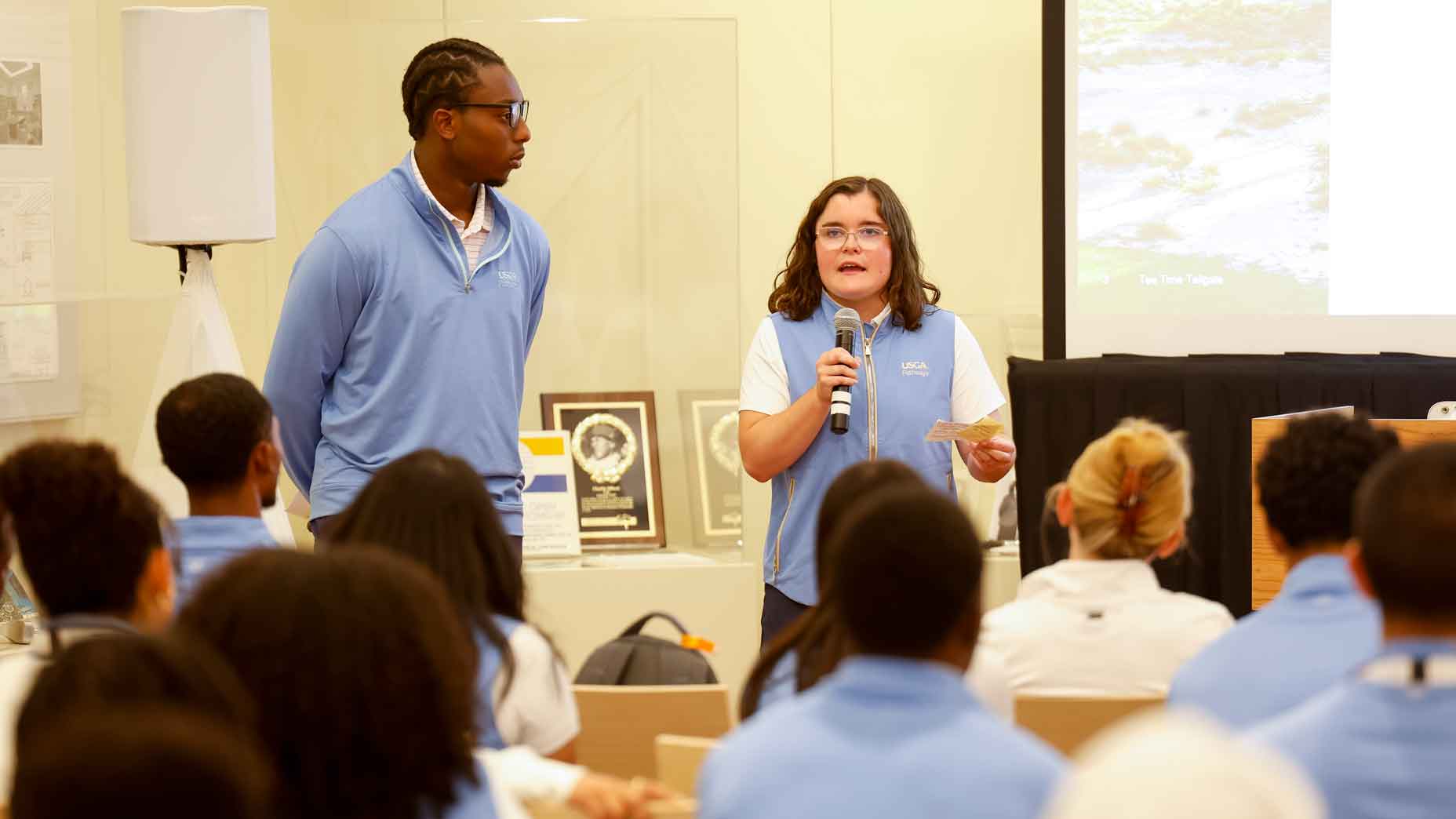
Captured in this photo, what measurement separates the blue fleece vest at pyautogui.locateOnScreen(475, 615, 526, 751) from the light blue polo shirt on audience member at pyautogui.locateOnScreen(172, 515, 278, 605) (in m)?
0.47

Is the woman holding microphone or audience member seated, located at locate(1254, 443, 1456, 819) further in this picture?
the woman holding microphone

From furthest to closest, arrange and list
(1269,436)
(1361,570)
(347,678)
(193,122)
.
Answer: (193,122), (1269,436), (1361,570), (347,678)

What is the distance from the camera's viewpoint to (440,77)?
10.2 ft

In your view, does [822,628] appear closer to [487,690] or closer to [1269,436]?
[487,690]

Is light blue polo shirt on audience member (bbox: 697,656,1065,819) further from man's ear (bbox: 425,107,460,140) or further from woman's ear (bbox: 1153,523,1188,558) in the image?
man's ear (bbox: 425,107,460,140)

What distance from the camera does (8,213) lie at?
4250 mm

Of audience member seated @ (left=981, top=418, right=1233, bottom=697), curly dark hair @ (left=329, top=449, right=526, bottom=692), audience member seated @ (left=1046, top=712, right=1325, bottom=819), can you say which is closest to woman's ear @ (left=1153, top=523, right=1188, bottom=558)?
audience member seated @ (left=981, top=418, right=1233, bottom=697)

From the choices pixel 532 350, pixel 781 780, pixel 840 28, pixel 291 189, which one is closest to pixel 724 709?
pixel 781 780

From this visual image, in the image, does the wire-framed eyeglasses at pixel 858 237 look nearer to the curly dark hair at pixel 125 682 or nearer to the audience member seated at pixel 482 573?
the audience member seated at pixel 482 573

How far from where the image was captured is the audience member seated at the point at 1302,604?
1.77 m

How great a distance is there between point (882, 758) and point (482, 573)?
33.4 inches

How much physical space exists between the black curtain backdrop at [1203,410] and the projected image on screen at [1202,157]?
14.6 inches

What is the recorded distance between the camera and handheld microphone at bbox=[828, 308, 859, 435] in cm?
297

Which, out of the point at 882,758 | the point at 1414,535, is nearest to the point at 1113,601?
the point at 1414,535
